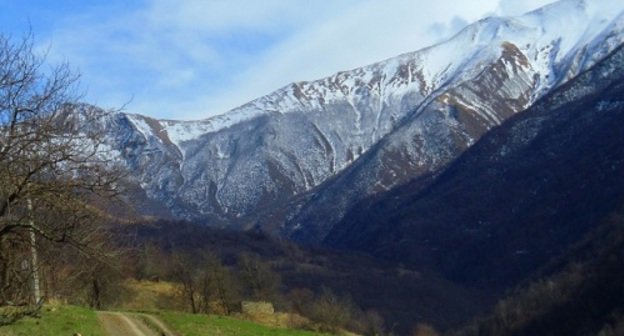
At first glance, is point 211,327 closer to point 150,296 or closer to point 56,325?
point 56,325

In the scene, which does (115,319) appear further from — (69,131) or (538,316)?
(538,316)

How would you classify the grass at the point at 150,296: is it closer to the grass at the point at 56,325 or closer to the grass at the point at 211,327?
the grass at the point at 211,327

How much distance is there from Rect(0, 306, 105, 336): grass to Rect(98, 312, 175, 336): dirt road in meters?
0.54

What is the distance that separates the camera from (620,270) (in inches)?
6270

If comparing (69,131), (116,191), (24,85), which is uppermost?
(24,85)

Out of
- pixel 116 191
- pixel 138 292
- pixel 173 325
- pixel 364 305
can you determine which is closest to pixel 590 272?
pixel 364 305

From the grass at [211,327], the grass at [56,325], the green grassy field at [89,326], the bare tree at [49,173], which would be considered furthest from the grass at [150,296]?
the bare tree at [49,173]

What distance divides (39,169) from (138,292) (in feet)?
170

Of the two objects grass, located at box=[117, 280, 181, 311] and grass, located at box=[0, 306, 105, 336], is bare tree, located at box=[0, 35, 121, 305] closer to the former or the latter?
grass, located at box=[0, 306, 105, 336]

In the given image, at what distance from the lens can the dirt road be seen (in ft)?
88.5

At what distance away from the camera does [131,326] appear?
2862 cm

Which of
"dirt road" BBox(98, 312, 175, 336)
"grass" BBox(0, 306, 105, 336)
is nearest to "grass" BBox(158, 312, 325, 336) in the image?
"dirt road" BBox(98, 312, 175, 336)

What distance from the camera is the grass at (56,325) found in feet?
71.9

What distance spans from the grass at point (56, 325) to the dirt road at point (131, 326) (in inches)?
21.4
